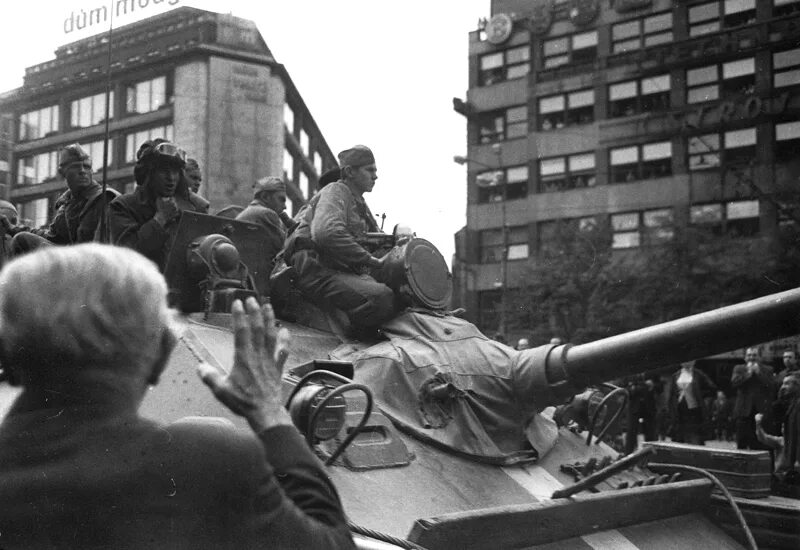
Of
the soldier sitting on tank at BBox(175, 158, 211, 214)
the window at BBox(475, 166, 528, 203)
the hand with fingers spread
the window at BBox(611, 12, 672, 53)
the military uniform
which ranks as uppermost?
the window at BBox(611, 12, 672, 53)

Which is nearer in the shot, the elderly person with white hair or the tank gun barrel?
the elderly person with white hair

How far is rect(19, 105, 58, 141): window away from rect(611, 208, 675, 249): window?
950cm

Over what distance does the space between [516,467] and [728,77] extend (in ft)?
18.9

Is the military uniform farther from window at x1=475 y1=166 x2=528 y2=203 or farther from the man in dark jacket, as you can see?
window at x1=475 y1=166 x2=528 y2=203

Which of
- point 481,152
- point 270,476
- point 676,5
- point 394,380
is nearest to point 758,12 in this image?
point 676,5

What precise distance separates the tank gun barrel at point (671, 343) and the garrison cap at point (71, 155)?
2.76m

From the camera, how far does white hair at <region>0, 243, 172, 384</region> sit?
1.53m

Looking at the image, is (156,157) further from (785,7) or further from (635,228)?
(635,228)

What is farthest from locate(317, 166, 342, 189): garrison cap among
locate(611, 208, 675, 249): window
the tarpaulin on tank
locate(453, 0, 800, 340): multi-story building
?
locate(611, 208, 675, 249): window

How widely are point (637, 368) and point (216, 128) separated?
4.17 meters

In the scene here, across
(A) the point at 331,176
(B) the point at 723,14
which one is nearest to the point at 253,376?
(A) the point at 331,176

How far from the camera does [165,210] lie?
4.77 m

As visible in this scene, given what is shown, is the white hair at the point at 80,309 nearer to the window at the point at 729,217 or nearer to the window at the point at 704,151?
the window at the point at 729,217

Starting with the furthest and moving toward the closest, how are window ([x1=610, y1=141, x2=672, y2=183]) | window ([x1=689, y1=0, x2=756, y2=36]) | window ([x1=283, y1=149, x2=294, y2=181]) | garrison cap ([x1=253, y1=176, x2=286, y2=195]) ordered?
window ([x1=283, y1=149, x2=294, y2=181]) < window ([x1=610, y1=141, x2=672, y2=183]) < window ([x1=689, y1=0, x2=756, y2=36]) < garrison cap ([x1=253, y1=176, x2=286, y2=195])
